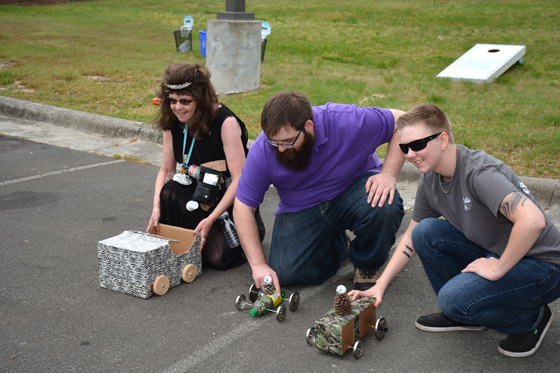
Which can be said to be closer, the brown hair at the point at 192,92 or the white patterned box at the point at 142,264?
the white patterned box at the point at 142,264

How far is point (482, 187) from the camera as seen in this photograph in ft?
8.41

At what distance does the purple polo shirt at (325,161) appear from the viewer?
10.9ft

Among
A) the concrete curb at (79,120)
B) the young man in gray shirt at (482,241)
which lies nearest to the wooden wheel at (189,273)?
the young man in gray shirt at (482,241)

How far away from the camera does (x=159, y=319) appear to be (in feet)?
10.3

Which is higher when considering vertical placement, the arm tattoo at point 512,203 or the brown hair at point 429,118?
the brown hair at point 429,118

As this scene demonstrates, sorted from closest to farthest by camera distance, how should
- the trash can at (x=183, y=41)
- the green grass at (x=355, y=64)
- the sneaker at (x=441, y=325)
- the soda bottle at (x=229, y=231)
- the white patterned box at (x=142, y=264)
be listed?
the sneaker at (x=441, y=325)
the white patterned box at (x=142, y=264)
the soda bottle at (x=229, y=231)
the green grass at (x=355, y=64)
the trash can at (x=183, y=41)

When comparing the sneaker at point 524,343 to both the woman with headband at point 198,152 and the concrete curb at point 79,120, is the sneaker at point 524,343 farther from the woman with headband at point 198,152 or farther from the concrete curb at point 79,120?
the concrete curb at point 79,120

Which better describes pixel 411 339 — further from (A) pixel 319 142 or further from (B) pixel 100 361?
(B) pixel 100 361

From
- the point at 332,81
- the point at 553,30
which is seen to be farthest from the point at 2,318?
the point at 553,30

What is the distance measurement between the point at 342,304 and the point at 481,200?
2.82 feet

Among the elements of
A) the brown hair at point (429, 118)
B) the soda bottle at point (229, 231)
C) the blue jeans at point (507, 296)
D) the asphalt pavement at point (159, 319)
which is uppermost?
the brown hair at point (429, 118)

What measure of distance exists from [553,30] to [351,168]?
15611 millimetres

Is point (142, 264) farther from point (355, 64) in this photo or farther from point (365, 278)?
point (355, 64)

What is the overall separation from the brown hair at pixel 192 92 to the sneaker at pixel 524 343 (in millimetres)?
2274
